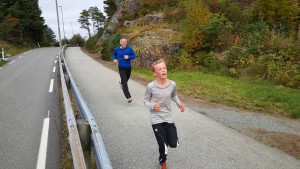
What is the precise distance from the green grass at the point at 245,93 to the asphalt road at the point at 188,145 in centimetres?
203

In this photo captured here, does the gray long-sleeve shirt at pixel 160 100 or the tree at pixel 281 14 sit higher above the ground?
the tree at pixel 281 14

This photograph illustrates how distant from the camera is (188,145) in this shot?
17.0 feet

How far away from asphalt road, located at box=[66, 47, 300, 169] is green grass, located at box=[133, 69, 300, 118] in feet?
6.67

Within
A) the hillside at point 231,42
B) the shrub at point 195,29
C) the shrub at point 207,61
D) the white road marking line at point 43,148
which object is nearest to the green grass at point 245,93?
the hillside at point 231,42

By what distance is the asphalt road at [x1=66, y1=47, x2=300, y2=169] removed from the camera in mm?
4430

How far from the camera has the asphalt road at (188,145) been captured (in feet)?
14.5

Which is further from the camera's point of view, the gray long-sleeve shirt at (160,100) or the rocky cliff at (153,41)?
the rocky cliff at (153,41)

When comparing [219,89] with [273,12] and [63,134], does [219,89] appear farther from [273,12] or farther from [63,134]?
[273,12]

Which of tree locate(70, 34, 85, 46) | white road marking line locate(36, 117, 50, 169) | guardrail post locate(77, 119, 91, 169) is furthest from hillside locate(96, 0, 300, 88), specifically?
tree locate(70, 34, 85, 46)

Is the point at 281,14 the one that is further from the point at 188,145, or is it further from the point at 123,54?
the point at 188,145

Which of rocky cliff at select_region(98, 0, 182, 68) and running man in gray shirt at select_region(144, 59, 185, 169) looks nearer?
running man in gray shirt at select_region(144, 59, 185, 169)

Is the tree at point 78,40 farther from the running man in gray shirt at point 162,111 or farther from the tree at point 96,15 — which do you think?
the running man in gray shirt at point 162,111

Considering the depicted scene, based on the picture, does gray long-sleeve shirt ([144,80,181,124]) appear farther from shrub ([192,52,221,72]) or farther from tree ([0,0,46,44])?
tree ([0,0,46,44])

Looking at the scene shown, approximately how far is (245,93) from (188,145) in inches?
210
